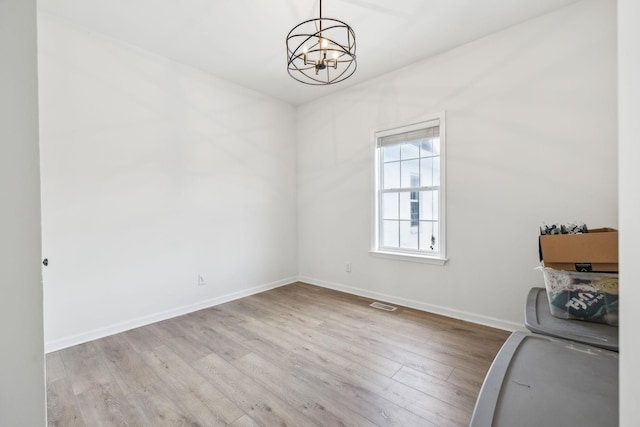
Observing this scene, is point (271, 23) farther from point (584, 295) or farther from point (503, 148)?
point (584, 295)

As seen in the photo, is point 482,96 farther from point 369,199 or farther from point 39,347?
point 39,347

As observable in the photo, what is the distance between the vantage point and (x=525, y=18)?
8.43 ft

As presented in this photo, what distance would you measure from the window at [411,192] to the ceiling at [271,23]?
85 cm

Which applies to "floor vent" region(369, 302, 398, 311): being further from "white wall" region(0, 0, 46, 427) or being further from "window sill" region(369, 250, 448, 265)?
"white wall" region(0, 0, 46, 427)

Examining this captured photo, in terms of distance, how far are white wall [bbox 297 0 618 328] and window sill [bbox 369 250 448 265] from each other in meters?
0.07

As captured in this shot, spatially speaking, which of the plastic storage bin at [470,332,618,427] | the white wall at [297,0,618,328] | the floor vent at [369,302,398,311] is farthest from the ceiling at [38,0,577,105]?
the floor vent at [369,302,398,311]

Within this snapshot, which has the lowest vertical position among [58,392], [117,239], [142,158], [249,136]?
[58,392]

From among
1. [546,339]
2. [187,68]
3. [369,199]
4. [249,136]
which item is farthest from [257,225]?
[546,339]

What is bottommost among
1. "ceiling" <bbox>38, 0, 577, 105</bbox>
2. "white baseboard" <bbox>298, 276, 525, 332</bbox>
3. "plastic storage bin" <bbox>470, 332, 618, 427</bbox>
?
"white baseboard" <bbox>298, 276, 525, 332</bbox>

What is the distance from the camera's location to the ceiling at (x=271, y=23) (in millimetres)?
2391

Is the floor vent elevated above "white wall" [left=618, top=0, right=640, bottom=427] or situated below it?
below

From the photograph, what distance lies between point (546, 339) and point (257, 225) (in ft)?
11.6

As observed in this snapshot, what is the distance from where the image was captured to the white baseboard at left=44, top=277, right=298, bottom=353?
8.21 ft

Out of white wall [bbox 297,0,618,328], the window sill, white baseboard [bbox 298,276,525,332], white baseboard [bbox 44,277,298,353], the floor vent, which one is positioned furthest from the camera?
the floor vent
